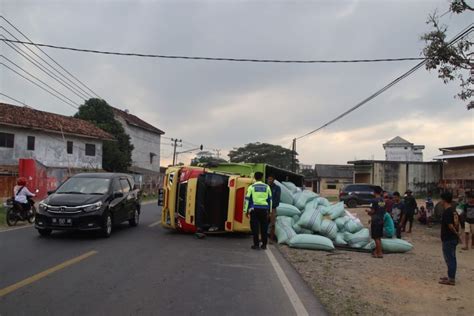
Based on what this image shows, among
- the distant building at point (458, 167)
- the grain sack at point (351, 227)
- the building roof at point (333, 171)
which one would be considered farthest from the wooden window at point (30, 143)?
the building roof at point (333, 171)

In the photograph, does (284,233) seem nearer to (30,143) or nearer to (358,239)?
(358,239)

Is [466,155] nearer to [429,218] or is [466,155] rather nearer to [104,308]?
[429,218]

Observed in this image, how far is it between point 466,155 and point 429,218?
16723mm

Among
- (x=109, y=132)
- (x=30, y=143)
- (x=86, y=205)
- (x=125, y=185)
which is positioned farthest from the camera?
(x=109, y=132)

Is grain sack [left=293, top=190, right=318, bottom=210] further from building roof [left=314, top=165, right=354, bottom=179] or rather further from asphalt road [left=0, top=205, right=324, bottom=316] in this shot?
building roof [left=314, top=165, right=354, bottom=179]

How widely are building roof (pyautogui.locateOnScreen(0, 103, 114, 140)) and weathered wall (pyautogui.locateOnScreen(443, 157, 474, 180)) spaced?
2989 centimetres

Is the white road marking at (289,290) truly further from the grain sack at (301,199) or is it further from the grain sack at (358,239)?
the grain sack at (301,199)

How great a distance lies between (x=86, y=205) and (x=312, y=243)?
5.51 metres

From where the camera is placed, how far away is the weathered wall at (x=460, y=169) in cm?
3484

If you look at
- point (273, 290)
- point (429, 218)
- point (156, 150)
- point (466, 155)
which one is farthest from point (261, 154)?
point (273, 290)

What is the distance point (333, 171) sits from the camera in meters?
72.8

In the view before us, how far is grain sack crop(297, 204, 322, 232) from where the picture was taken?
41.1 ft

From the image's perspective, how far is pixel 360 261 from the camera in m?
10.2

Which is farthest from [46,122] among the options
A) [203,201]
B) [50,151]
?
[203,201]
